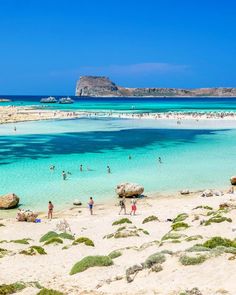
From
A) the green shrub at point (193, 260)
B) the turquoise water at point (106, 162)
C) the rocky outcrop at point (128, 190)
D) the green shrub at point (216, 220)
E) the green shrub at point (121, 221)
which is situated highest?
the turquoise water at point (106, 162)

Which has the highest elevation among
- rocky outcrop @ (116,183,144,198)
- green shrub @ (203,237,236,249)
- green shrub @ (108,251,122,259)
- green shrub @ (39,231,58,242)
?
rocky outcrop @ (116,183,144,198)

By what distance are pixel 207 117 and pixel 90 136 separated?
4964 cm

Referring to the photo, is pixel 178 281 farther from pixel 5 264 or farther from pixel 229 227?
pixel 229 227

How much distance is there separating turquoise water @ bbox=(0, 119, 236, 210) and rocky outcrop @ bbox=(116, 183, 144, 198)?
3.77 feet

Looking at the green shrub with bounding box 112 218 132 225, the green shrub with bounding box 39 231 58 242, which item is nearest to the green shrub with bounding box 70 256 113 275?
the green shrub with bounding box 39 231 58 242

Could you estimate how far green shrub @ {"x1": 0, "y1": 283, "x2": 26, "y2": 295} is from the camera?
13.4 metres

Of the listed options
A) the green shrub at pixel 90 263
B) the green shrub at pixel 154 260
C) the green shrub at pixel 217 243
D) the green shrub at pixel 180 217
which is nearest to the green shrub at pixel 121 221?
the green shrub at pixel 180 217

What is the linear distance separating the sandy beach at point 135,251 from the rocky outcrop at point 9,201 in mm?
2247

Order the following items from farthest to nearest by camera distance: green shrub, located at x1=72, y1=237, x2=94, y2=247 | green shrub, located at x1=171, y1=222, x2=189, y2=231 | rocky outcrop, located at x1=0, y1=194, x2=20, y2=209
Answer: rocky outcrop, located at x1=0, y1=194, x2=20, y2=209
green shrub, located at x1=171, y1=222, x2=189, y2=231
green shrub, located at x1=72, y1=237, x2=94, y2=247

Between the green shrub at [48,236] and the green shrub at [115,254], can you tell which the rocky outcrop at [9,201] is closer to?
the green shrub at [48,236]

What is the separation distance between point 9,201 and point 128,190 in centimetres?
817

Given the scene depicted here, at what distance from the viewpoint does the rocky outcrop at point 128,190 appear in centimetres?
3123

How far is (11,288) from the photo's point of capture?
1358 cm

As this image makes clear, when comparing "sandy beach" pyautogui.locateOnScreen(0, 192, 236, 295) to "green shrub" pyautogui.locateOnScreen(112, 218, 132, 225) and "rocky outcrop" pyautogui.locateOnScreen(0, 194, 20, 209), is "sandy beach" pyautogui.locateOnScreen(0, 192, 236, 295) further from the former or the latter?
"rocky outcrop" pyautogui.locateOnScreen(0, 194, 20, 209)
